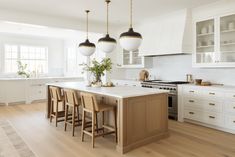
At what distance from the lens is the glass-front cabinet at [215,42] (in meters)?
4.12

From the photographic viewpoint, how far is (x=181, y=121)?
15.3ft

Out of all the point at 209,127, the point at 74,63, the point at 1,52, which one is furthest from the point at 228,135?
the point at 1,52

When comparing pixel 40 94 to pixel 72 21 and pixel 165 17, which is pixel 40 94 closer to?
pixel 72 21

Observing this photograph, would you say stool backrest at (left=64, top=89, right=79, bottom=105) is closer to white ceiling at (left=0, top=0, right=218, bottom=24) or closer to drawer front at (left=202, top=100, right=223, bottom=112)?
white ceiling at (left=0, top=0, right=218, bottom=24)

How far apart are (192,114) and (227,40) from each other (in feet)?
5.68

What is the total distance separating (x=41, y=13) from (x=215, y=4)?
4033 mm

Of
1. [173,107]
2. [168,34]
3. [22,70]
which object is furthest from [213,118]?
[22,70]

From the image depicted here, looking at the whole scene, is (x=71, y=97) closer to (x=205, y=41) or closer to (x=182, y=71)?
(x=182, y=71)

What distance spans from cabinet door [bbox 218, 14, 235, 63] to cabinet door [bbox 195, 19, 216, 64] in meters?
0.18

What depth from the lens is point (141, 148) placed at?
3160mm

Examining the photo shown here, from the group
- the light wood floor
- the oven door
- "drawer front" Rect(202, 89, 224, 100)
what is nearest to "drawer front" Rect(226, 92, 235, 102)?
"drawer front" Rect(202, 89, 224, 100)

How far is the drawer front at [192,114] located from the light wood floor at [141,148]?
0.18 metres

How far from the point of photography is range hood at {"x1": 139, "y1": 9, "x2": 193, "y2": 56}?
4773 millimetres

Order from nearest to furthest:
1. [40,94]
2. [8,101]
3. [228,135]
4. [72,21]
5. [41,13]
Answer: [228,135]
[41,13]
[72,21]
[8,101]
[40,94]
